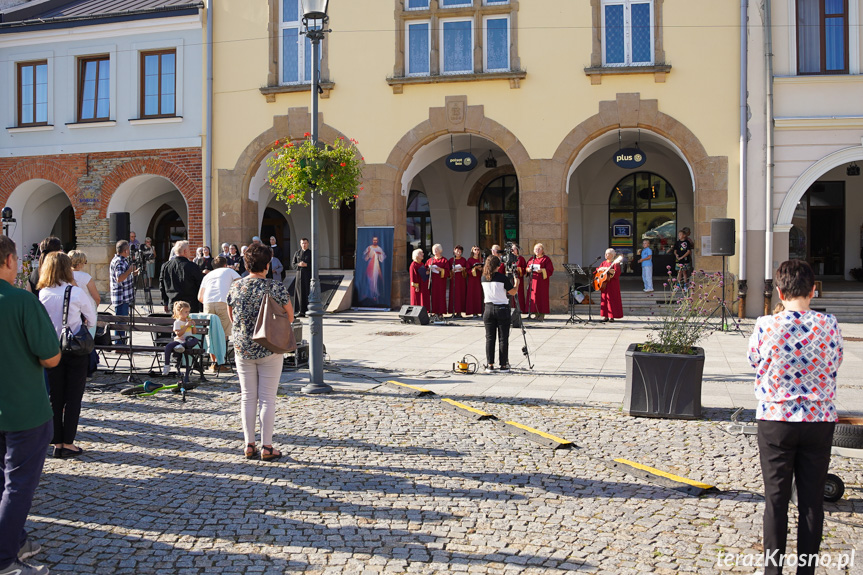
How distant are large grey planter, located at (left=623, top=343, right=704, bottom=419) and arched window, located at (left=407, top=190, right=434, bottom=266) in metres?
18.4

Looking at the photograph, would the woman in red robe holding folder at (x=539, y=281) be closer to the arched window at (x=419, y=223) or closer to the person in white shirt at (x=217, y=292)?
the person in white shirt at (x=217, y=292)

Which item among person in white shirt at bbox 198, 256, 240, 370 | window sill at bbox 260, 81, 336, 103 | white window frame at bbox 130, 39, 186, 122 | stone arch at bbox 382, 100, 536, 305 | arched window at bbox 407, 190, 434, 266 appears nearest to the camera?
person in white shirt at bbox 198, 256, 240, 370

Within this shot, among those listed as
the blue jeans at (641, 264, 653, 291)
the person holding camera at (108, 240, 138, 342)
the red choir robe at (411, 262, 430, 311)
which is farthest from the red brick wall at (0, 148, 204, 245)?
the blue jeans at (641, 264, 653, 291)

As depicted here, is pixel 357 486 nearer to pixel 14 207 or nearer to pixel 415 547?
pixel 415 547

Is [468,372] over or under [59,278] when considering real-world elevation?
under

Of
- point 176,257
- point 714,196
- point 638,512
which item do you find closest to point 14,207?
point 176,257

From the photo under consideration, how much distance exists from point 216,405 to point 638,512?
16.2ft

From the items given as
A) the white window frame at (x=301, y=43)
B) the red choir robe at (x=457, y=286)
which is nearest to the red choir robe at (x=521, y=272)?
the red choir robe at (x=457, y=286)

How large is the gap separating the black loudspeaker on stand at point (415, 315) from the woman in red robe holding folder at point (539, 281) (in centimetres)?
241

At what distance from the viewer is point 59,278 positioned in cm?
664

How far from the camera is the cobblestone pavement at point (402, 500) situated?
427 centimetres

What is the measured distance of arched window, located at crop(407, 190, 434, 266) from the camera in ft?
85.0

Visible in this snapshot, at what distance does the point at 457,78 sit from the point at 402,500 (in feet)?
49.6

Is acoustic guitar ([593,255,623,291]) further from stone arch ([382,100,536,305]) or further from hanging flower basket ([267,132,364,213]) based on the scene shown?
hanging flower basket ([267,132,364,213])
